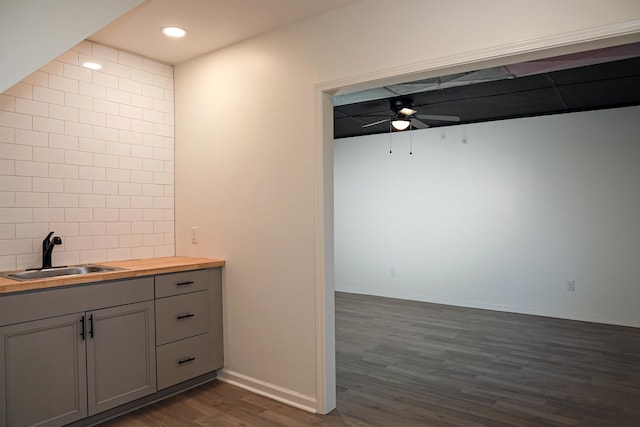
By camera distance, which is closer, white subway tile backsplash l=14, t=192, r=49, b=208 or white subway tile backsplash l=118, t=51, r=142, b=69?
white subway tile backsplash l=14, t=192, r=49, b=208

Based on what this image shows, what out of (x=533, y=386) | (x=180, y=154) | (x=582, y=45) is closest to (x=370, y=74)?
(x=582, y=45)

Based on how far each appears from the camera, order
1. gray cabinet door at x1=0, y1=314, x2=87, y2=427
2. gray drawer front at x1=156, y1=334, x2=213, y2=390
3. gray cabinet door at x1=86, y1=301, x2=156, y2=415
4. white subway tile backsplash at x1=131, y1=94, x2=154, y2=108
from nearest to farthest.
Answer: gray cabinet door at x1=0, y1=314, x2=87, y2=427 → gray cabinet door at x1=86, y1=301, x2=156, y2=415 → gray drawer front at x1=156, y1=334, x2=213, y2=390 → white subway tile backsplash at x1=131, y1=94, x2=154, y2=108

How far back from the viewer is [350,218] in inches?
292

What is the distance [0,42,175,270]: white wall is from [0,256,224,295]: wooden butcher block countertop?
0.25 meters

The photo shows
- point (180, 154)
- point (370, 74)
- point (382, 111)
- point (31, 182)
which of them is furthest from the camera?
point (382, 111)

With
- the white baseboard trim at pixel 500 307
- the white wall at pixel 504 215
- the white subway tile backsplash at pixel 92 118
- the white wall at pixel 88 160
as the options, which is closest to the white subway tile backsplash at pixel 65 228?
the white wall at pixel 88 160

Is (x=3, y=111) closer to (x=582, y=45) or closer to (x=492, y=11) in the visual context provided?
(x=492, y=11)

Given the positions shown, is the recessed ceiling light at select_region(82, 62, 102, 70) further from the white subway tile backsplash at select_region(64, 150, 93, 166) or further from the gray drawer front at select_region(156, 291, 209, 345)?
the gray drawer front at select_region(156, 291, 209, 345)

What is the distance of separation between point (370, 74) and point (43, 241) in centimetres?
240

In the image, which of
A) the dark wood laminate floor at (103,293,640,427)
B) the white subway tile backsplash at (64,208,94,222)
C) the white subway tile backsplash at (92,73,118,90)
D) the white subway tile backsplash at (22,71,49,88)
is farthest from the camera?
the white subway tile backsplash at (92,73,118,90)

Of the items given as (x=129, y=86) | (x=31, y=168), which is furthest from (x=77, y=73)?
(x=31, y=168)

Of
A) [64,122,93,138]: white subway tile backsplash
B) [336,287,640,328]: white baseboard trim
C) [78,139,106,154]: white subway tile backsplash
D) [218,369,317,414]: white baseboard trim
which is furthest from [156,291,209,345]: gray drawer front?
[336,287,640,328]: white baseboard trim

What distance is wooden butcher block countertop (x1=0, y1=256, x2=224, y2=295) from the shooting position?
238cm

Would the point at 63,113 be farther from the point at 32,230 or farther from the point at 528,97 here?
the point at 528,97
